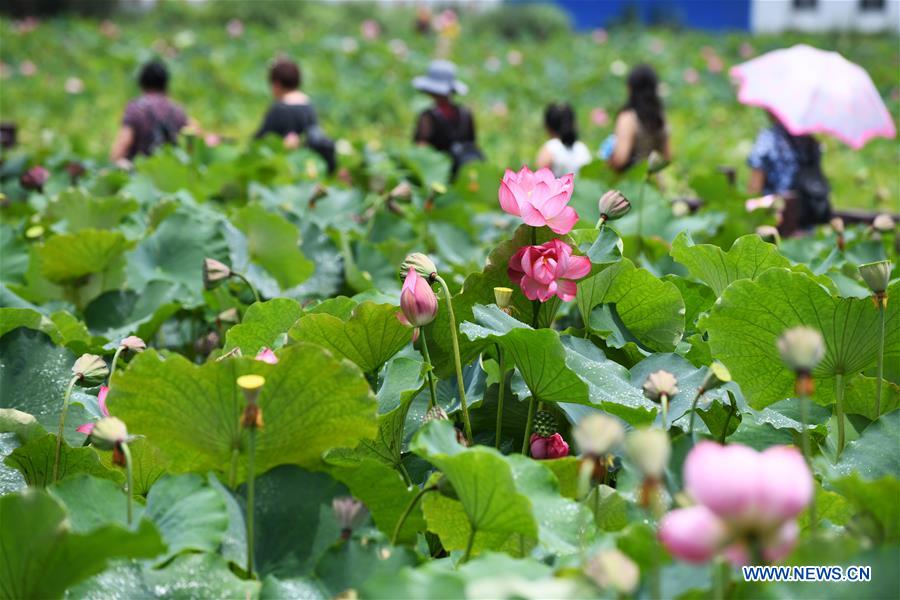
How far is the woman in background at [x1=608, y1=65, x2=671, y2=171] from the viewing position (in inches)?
151

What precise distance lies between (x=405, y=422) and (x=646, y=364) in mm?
238

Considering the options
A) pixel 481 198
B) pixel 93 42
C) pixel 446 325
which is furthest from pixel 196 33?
pixel 446 325

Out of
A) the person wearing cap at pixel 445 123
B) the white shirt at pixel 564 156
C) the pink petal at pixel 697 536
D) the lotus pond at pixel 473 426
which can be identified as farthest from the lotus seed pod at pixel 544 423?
the person wearing cap at pixel 445 123

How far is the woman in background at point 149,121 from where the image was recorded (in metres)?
4.04

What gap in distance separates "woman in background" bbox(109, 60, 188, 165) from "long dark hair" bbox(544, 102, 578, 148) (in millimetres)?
1412

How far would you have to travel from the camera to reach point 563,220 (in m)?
0.99

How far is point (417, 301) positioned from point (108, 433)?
Answer: 287 mm

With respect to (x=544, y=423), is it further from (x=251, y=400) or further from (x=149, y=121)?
(x=149, y=121)

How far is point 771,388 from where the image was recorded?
3.15 ft

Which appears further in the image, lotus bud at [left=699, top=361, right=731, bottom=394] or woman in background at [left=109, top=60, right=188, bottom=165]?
woman in background at [left=109, top=60, right=188, bottom=165]

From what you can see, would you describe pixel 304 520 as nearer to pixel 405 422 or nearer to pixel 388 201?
pixel 405 422

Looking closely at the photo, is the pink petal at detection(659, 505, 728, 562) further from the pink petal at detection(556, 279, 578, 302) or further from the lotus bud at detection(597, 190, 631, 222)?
the lotus bud at detection(597, 190, 631, 222)

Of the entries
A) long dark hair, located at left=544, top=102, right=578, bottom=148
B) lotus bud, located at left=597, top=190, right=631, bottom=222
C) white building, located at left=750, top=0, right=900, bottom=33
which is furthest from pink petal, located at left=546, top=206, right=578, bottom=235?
white building, located at left=750, top=0, right=900, bottom=33

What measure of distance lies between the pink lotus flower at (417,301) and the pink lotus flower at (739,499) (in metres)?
0.49
